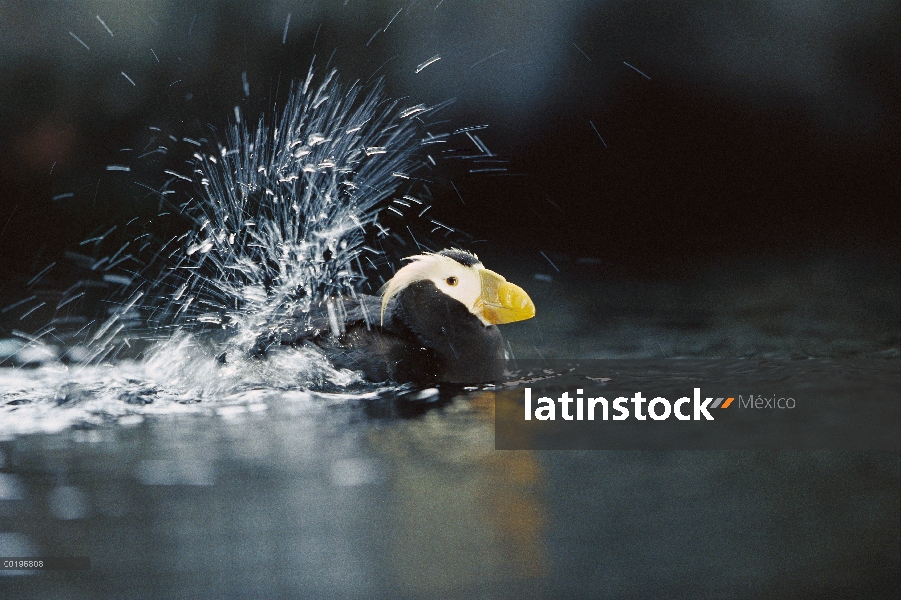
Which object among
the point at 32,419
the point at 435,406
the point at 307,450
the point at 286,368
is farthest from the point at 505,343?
the point at 32,419

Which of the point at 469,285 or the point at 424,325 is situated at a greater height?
the point at 469,285

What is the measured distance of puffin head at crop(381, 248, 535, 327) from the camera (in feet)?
6.73

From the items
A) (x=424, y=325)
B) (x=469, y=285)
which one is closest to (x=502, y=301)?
(x=469, y=285)

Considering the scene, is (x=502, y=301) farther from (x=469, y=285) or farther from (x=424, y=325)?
(x=424, y=325)

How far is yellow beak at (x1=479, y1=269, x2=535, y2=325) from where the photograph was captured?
2.04m

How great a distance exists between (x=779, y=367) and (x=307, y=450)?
1.21 m

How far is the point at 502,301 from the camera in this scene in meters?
2.05

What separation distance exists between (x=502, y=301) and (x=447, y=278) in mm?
151

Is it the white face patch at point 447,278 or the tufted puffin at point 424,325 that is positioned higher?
the white face patch at point 447,278

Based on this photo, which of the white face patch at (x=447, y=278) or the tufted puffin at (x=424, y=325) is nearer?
the tufted puffin at (x=424, y=325)

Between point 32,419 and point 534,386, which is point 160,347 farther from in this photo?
point 534,386

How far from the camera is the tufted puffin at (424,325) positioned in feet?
6.46

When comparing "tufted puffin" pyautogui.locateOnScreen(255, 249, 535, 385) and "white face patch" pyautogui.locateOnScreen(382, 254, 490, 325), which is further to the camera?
"white face patch" pyautogui.locateOnScreen(382, 254, 490, 325)

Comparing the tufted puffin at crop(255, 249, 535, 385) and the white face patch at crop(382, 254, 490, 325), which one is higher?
the white face patch at crop(382, 254, 490, 325)
